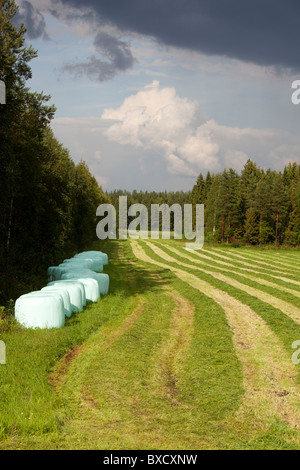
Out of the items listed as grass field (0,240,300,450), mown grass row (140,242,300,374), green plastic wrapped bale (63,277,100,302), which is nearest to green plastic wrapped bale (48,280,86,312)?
grass field (0,240,300,450)

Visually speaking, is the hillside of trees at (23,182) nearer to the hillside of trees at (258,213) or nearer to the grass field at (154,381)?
the grass field at (154,381)

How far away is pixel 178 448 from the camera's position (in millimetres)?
6297

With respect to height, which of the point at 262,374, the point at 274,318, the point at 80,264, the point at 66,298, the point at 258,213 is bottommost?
the point at 262,374

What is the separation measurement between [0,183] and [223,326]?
35.3ft

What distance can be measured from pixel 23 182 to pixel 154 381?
16084mm

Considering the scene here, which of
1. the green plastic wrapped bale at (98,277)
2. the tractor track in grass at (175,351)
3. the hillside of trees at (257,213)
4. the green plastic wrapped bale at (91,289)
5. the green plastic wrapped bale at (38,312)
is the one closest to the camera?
the tractor track in grass at (175,351)

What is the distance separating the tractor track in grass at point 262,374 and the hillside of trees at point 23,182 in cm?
990

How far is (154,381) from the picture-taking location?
902 centimetres

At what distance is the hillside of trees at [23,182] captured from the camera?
17156 mm

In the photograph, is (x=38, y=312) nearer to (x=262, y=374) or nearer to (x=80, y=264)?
(x=262, y=374)

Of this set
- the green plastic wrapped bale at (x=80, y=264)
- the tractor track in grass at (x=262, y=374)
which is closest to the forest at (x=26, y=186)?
the green plastic wrapped bale at (x=80, y=264)

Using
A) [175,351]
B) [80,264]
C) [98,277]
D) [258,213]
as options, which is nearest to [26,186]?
[80,264]

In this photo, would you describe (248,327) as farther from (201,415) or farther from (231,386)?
(201,415)
